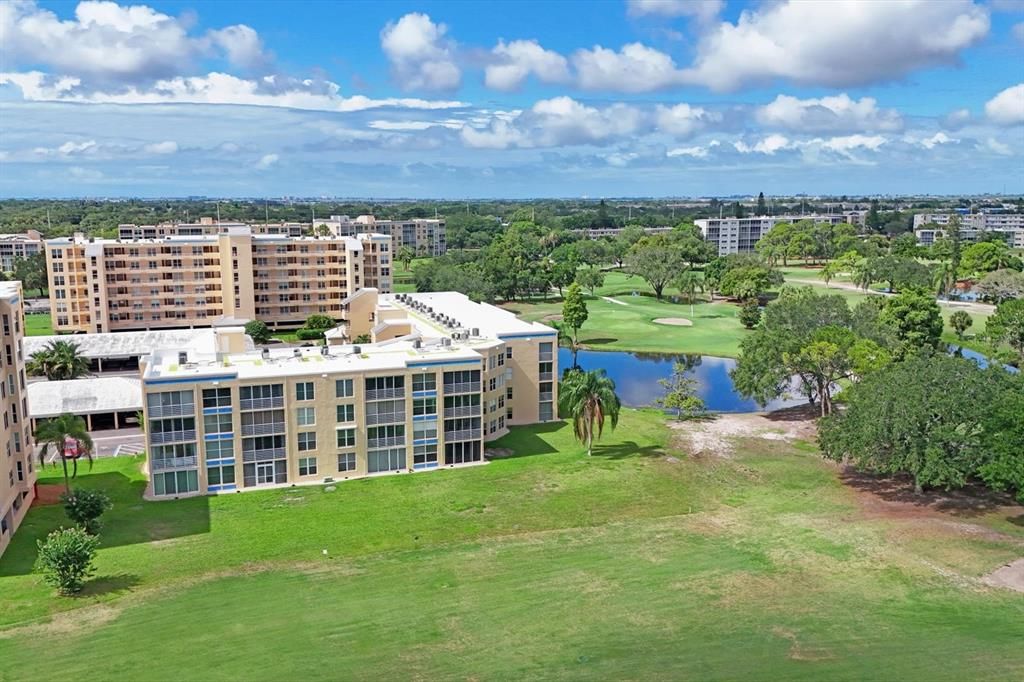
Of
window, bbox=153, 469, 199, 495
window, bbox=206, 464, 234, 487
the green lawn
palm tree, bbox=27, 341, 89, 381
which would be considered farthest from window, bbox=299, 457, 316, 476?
the green lawn

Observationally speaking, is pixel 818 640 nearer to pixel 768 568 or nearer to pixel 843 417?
pixel 768 568

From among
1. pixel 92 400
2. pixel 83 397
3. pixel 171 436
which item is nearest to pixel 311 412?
pixel 171 436

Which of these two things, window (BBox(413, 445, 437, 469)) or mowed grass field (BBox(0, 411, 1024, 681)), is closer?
mowed grass field (BBox(0, 411, 1024, 681))

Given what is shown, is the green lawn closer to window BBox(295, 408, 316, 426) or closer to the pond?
the pond

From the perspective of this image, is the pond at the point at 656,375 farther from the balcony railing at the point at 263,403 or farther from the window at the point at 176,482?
the window at the point at 176,482

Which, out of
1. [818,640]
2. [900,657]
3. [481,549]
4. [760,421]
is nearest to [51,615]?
[481,549]

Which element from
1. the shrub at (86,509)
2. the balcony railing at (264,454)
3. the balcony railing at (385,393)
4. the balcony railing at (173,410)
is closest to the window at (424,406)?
the balcony railing at (385,393)
